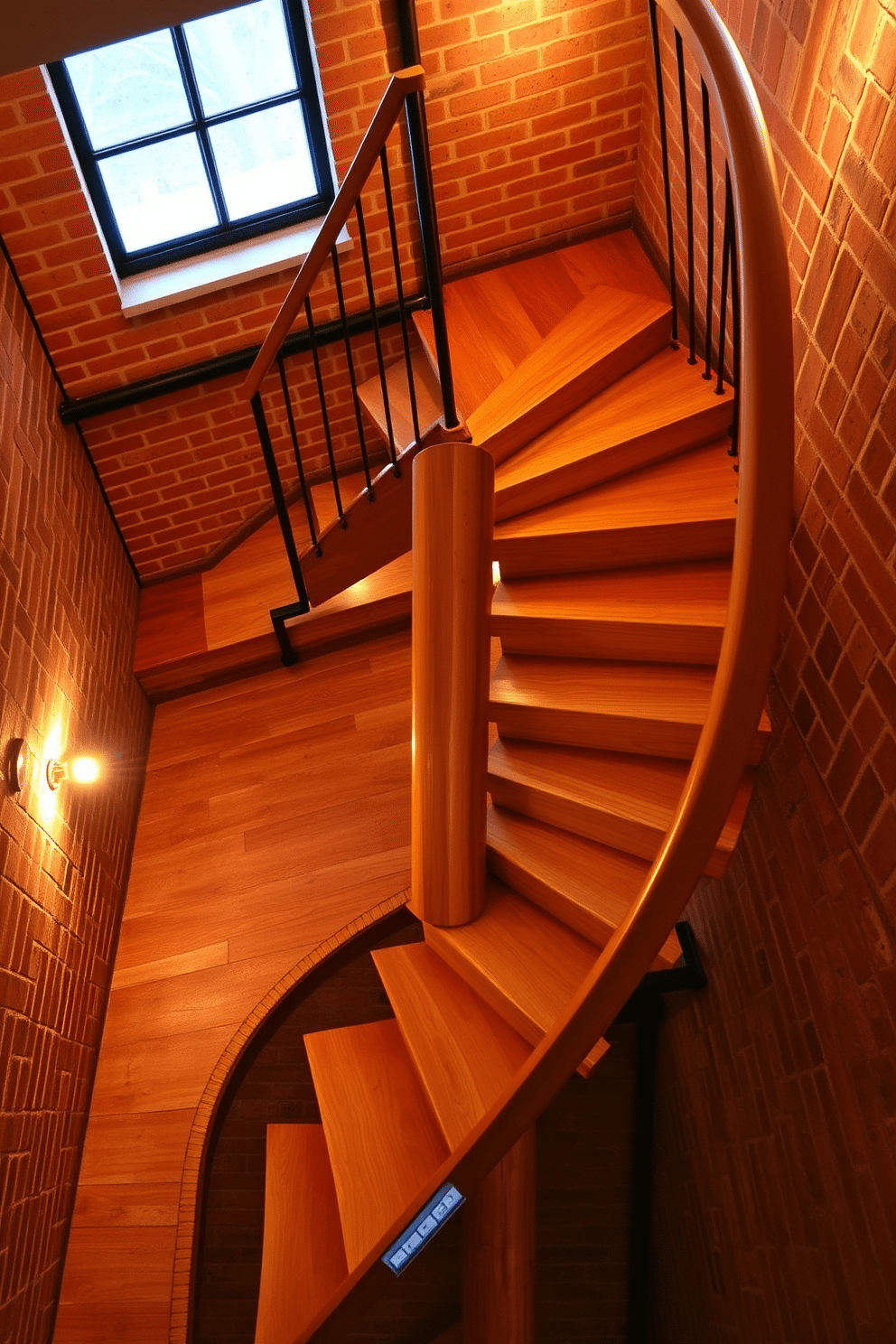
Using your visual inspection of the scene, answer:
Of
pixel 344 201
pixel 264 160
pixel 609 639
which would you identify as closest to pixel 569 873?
pixel 609 639

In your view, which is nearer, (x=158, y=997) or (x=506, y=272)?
(x=158, y=997)

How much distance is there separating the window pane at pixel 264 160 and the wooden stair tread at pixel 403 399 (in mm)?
758

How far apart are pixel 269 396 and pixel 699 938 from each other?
2772 millimetres

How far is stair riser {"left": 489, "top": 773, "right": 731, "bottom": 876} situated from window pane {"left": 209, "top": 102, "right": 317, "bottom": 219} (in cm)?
250

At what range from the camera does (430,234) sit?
3162mm

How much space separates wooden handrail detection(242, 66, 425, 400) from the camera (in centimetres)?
286

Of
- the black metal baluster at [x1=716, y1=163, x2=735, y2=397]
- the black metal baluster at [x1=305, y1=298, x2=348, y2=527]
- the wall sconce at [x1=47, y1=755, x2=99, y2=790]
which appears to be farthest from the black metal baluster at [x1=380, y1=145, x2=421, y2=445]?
the wall sconce at [x1=47, y1=755, x2=99, y2=790]


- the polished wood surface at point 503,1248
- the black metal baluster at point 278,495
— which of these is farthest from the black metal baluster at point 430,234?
the polished wood surface at point 503,1248

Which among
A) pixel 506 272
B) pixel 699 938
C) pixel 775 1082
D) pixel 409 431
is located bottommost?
pixel 775 1082

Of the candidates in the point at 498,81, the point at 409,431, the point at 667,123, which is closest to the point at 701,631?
the point at 409,431

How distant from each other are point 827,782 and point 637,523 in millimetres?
912

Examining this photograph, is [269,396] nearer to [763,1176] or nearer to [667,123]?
[667,123]

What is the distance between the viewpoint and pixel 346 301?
4.18m

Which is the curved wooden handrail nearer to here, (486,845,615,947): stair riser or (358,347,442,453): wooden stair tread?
A: (486,845,615,947): stair riser
